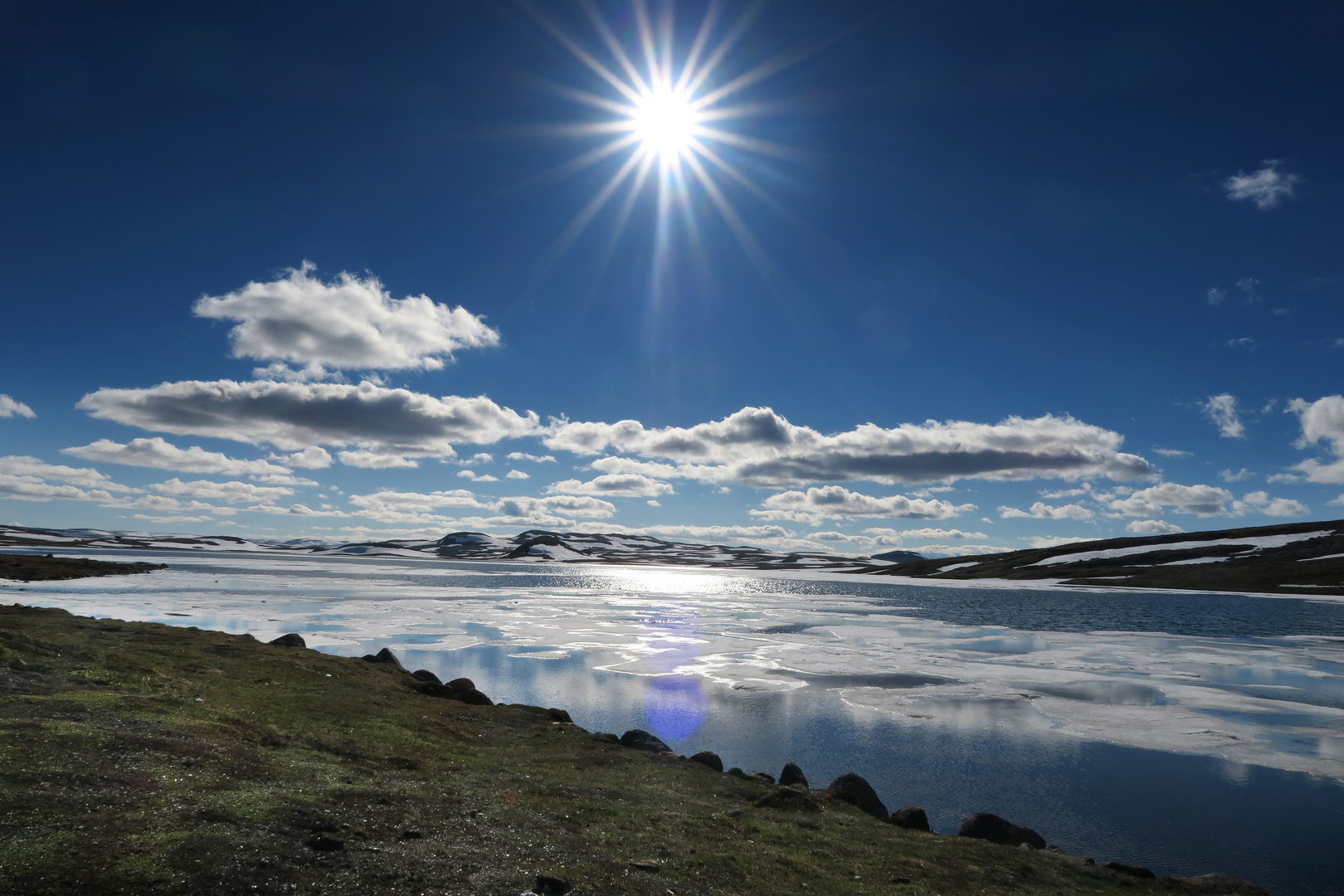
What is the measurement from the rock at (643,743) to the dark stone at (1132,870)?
1010 cm

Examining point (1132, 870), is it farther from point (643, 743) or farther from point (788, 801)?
point (643, 743)

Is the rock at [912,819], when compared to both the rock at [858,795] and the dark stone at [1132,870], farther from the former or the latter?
the dark stone at [1132,870]

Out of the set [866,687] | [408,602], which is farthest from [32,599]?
[866,687]

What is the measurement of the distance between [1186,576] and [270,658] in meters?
162

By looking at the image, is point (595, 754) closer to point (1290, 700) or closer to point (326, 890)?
point (326, 890)

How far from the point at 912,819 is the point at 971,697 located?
1518 cm

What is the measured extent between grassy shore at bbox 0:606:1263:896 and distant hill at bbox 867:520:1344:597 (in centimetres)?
13917

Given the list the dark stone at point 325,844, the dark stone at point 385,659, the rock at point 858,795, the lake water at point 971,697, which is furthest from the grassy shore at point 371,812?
the dark stone at point 385,659

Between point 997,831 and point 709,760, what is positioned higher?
point 709,760

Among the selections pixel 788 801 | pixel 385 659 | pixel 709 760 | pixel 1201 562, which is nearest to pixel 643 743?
pixel 709 760

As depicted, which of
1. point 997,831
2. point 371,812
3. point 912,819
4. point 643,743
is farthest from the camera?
point 643,743

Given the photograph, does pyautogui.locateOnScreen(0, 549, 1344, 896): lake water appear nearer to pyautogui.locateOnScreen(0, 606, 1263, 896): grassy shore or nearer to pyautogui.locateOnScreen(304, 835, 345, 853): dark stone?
pyautogui.locateOnScreen(0, 606, 1263, 896): grassy shore

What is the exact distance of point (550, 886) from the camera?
8.86 metres

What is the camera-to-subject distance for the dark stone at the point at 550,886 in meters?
8.75
